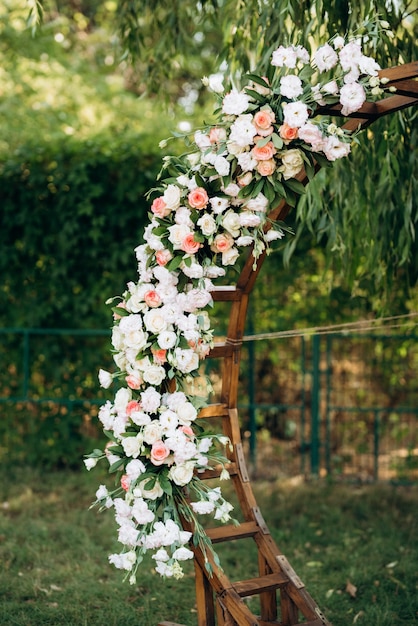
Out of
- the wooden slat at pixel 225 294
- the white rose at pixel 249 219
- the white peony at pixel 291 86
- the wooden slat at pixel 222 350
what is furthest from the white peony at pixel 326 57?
the wooden slat at pixel 222 350

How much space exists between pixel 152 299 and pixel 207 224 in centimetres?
37

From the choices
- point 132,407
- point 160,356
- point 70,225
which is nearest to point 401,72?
point 160,356

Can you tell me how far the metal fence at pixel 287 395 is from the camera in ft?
20.7

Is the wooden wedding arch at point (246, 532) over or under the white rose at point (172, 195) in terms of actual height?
under

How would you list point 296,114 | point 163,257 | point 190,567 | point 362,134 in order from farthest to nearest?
point 190,567 < point 362,134 < point 163,257 < point 296,114

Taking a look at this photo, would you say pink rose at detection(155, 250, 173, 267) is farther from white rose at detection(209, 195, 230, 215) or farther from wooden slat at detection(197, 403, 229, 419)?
wooden slat at detection(197, 403, 229, 419)

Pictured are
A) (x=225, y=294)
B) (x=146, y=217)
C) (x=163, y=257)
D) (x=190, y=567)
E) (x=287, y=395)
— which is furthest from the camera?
(x=287, y=395)

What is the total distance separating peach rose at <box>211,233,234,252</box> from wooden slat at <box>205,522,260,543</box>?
1224 millimetres

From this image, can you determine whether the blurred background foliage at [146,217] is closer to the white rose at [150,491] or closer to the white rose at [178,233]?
the white rose at [178,233]

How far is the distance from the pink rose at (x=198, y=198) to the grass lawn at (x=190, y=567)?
7.08ft

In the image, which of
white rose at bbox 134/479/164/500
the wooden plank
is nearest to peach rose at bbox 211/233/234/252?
white rose at bbox 134/479/164/500

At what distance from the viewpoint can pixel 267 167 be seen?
294cm

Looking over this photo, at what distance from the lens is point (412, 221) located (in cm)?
432

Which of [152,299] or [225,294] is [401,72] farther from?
[152,299]
